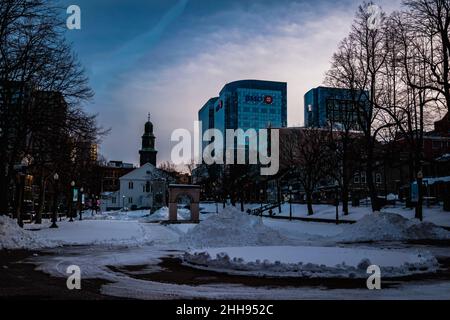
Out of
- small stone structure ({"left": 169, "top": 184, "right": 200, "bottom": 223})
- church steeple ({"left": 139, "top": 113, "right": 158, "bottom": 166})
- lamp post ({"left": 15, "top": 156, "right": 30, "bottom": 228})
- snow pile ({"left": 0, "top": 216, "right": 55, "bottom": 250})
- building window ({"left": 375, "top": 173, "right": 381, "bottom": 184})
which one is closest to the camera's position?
snow pile ({"left": 0, "top": 216, "right": 55, "bottom": 250})

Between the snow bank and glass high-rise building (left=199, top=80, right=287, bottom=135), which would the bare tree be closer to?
the snow bank

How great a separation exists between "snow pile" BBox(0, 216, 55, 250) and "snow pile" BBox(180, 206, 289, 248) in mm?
7345

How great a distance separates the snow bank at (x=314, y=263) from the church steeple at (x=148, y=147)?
10670cm

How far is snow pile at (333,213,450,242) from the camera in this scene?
27.0 meters

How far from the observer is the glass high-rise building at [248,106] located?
14012 centimetres

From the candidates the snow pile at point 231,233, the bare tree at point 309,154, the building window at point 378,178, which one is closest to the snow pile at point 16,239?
the snow pile at point 231,233

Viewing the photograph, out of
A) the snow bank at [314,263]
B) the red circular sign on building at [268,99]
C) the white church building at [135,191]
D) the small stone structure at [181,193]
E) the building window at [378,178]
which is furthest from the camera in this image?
the red circular sign on building at [268,99]

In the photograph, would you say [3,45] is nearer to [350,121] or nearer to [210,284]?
[210,284]

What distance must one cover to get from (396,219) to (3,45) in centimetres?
2479

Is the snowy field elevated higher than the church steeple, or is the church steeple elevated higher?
the church steeple

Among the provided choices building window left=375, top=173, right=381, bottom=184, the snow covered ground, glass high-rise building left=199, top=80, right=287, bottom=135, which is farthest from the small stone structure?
glass high-rise building left=199, top=80, right=287, bottom=135

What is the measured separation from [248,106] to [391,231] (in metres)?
119

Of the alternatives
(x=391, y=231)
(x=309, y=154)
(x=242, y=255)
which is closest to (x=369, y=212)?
(x=309, y=154)

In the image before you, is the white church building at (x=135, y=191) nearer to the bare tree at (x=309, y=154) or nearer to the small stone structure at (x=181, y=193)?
the bare tree at (x=309, y=154)
